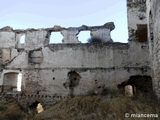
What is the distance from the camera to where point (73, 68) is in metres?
12.0

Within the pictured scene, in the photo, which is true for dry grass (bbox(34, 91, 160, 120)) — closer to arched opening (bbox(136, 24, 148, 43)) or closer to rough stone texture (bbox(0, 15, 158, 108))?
rough stone texture (bbox(0, 15, 158, 108))

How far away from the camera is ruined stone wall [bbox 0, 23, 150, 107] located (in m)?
11.5

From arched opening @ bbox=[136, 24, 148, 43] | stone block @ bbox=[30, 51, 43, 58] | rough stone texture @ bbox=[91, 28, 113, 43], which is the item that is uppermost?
rough stone texture @ bbox=[91, 28, 113, 43]

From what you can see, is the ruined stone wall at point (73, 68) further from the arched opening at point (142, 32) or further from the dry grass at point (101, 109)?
the dry grass at point (101, 109)

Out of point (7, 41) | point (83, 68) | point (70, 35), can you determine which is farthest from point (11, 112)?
point (7, 41)

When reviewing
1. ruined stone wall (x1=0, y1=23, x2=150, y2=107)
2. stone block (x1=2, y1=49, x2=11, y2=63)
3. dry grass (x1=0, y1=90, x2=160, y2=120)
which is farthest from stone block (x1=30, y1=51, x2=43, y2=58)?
stone block (x1=2, y1=49, x2=11, y2=63)

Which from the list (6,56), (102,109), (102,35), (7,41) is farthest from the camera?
(7,41)

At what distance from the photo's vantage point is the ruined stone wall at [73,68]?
452 inches

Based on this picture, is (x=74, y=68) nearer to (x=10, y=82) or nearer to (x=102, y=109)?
(x=10, y=82)

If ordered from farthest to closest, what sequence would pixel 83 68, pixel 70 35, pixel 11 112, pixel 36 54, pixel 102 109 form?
pixel 70 35 < pixel 36 54 < pixel 83 68 < pixel 11 112 < pixel 102 109

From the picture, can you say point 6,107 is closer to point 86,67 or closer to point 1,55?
point 86,67

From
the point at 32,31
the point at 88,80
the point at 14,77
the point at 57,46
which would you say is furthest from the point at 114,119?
the point at 32,31

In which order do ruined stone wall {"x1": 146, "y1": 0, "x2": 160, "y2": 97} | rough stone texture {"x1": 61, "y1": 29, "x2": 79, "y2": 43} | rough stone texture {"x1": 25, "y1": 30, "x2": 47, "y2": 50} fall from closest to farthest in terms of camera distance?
ruined stone wall {"x1": 146, "y1": 0, "x2": 160, "y2": 97}, rough stone texture {"x1": 61, "y1": 29, "x2": 79, "y2": 43}, rough stone texture {"x1": 25, "y1": 30, "x2": 47, "y2": 50}

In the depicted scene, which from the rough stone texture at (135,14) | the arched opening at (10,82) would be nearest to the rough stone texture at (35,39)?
the arched opening at (10,82)
